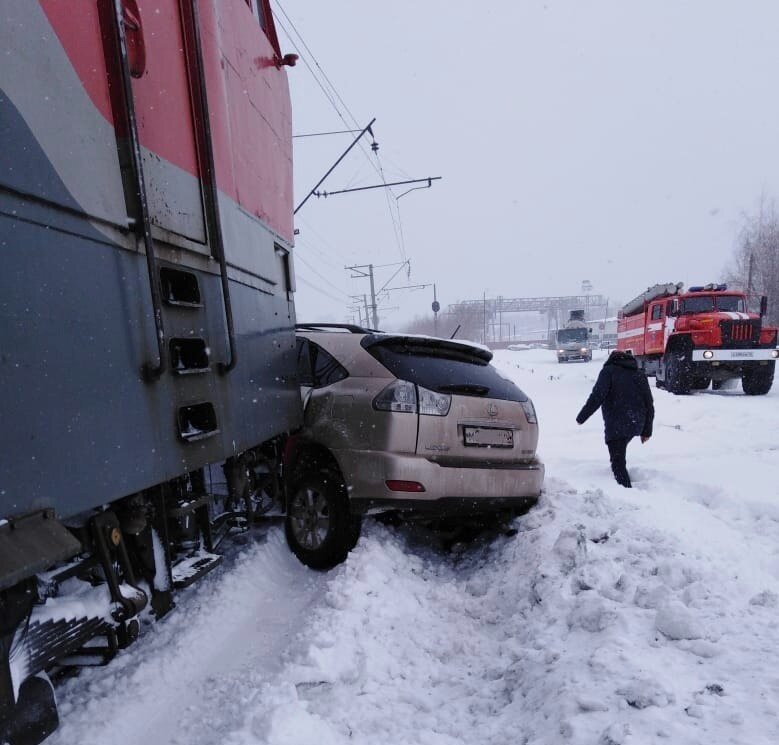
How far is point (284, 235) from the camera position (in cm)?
434

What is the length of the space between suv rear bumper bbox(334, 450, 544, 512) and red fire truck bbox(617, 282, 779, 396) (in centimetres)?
1206

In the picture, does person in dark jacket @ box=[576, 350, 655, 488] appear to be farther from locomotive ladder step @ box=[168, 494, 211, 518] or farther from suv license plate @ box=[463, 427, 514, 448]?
locomotive ladder step @ box=[168, 494, 211, 518]

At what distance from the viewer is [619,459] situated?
604 centimetres

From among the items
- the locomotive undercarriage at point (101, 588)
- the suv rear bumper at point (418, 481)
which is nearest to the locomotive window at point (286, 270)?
the suv rear bumper at point (418, 481)

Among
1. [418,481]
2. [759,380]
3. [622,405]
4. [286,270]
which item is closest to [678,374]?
[759,380]

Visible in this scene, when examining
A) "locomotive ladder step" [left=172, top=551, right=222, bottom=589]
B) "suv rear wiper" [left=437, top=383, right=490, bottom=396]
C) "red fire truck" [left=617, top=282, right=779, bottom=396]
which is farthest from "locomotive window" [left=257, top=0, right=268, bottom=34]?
"red fire truck" [left=617, top=282, right=779, bottom=396]

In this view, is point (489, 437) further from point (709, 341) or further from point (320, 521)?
point (709, 341)

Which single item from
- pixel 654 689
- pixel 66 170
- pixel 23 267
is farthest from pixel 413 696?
pixel 66 170

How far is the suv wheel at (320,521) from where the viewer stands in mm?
3570

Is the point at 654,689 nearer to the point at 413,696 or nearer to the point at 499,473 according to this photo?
the point at 413,696

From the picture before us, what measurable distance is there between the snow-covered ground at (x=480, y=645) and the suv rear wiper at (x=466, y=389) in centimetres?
103

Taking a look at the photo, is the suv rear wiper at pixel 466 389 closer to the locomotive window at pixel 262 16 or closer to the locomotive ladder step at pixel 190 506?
the locomotive ladder step at pixel 190 506

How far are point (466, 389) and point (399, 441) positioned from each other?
0.67 metres

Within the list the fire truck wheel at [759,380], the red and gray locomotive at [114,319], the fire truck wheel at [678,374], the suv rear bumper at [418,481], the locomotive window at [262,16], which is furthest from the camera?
the fire truck wheel at [678,374]
